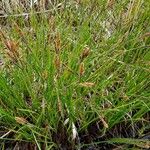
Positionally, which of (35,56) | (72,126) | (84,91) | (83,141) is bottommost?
(83,141)

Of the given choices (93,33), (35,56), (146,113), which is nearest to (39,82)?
(35,56)

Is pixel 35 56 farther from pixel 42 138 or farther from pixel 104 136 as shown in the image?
pixel 104 136

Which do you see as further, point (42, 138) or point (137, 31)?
point (137, 31)

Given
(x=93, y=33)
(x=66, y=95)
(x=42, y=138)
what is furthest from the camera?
(x=93, y=33)

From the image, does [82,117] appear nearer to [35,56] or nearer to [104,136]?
[104,136]

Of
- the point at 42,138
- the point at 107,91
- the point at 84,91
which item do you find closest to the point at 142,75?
the point at 107,91

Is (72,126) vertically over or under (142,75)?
under

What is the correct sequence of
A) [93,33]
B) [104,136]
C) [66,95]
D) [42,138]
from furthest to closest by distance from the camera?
[93,33] → [104,136] → [42,138] → [66,95]
